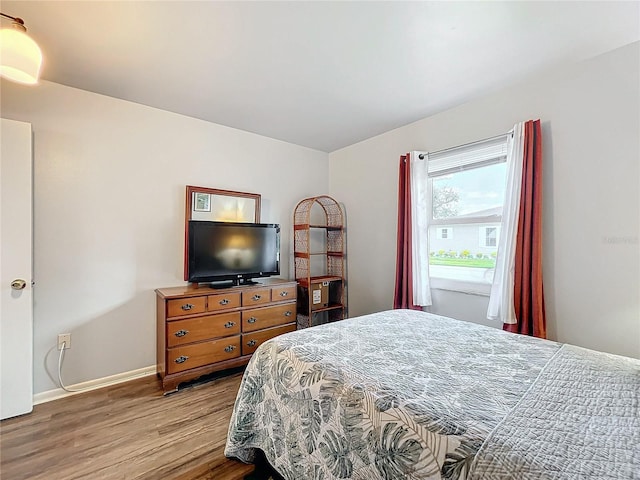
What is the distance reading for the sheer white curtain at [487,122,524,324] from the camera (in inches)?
85.6

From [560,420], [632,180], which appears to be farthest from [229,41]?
[632,180]

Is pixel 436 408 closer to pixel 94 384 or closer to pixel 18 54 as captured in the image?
pixel 18 54

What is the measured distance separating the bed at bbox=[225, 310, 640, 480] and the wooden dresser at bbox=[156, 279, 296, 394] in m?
1.06

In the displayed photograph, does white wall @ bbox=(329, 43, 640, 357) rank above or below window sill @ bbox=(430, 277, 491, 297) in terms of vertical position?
above

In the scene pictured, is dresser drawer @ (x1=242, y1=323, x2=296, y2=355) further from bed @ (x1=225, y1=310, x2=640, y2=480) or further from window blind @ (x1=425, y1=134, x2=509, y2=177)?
window blind @ (x1=425, y1=134, x2=509, y2=177)

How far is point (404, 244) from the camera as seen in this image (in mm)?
2928

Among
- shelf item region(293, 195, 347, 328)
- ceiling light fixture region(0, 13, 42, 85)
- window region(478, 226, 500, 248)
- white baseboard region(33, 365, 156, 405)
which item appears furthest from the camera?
shelf item region(293, 195, 347, 328)

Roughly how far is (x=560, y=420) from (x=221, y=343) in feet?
7.76

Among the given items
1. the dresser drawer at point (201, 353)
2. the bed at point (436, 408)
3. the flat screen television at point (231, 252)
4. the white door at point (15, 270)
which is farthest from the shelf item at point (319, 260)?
the white door at point (15, 270)

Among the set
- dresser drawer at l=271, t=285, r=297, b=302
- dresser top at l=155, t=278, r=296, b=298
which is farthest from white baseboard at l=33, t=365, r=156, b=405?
dresser drawer at l=271, t=285, r=297, b=302

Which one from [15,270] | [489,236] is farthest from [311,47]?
[15,270]

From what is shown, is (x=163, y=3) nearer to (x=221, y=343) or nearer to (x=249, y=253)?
(x=249, y=253)

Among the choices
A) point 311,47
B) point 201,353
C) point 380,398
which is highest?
point 311,47

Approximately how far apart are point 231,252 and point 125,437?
157 centimetres
